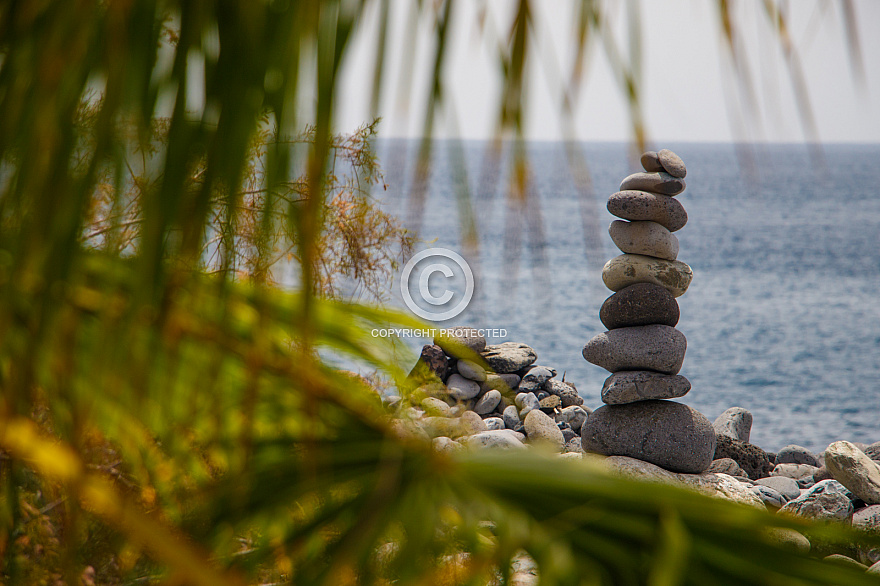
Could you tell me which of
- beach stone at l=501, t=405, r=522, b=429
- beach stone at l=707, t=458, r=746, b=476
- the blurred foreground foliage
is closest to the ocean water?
the blurred foreground foliage

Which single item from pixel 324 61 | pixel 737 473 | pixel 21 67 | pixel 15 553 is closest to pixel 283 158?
pixel 324 61

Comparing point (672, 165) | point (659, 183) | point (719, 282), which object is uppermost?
point (719, 282)

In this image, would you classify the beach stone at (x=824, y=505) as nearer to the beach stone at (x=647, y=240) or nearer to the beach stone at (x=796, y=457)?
the beach stone at (x=647, y=240)

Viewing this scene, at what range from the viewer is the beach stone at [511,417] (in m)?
5.25

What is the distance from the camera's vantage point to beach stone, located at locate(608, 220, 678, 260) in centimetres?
386

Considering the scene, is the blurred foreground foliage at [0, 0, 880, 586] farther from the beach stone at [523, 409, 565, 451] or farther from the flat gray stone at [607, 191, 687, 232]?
the beach stone at [523, 409, 565, 451]

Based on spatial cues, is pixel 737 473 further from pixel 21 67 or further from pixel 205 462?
pixel 21 67

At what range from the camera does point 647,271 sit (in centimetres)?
388

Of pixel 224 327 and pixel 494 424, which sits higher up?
pixel 224 327

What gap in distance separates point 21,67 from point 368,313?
2.75ft

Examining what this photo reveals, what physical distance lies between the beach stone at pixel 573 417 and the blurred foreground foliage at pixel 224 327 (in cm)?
461

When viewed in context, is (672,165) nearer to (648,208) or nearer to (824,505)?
(648,208)

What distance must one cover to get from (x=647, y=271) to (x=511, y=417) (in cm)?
190

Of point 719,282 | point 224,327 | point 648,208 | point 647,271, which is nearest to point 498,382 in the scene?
point 647,271
